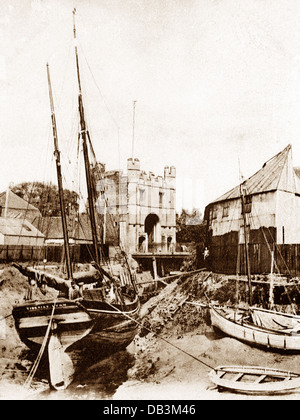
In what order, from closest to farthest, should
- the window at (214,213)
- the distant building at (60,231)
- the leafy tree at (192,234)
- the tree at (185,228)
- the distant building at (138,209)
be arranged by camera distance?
the window at (214,213), the leafy tree at (192,234), the distant building at (138,209), the distant building at (60,231), the tree at (185,228)

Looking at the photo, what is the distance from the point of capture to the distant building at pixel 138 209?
48.0 feet

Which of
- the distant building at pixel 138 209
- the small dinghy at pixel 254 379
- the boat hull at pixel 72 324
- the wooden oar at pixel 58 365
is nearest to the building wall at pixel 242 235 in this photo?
the distant building at pixel 138 209

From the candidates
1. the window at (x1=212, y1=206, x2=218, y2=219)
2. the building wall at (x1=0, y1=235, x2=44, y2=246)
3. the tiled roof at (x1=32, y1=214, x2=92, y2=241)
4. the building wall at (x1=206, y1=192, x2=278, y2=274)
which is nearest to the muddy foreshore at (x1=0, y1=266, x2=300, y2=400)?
the building wall at (x1=206, y1=192, x2=278, y2=274)

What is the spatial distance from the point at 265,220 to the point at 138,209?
860cm

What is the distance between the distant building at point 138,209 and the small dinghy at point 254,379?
7154mm

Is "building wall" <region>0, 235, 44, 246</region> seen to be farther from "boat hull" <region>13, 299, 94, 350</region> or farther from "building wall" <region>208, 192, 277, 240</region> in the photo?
"building wall" <region>208, 192, 277, 240</region>

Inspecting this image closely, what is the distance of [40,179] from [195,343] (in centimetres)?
534

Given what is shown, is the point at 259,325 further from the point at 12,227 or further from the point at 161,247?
the point at 161,247

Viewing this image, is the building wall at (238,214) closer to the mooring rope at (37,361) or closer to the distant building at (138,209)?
the distant building at (138,209)

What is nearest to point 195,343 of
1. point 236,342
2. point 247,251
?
point 236,342

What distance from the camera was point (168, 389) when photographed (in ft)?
20.3

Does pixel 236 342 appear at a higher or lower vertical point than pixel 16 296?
lower

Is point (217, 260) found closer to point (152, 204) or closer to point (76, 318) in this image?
point (76, 318)

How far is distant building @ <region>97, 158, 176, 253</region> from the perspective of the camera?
48.0ft
